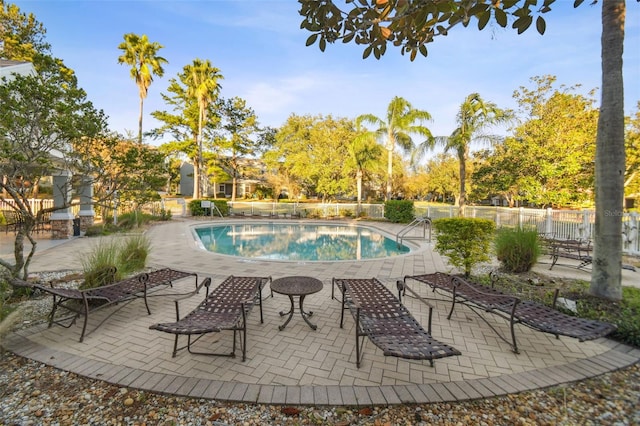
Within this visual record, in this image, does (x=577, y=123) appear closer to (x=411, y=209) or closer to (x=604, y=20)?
(x=411, y=209)

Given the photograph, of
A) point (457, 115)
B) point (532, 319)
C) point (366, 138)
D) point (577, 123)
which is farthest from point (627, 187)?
point (532, 319)

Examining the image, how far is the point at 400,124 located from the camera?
688 inches

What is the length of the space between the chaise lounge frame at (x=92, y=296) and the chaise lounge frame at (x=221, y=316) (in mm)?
1006

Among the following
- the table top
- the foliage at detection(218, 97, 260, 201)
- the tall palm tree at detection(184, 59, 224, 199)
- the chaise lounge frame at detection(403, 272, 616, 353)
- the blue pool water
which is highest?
the tall palm tree at detection(184, 59, 224, 199)

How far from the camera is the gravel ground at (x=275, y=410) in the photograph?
6.46ft

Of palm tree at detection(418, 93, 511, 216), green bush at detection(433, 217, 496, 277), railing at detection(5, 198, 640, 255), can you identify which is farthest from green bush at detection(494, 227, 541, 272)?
palm tree at detection(418, 93, 511, 216)

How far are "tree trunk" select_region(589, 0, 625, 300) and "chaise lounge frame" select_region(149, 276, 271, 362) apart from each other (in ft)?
15.5

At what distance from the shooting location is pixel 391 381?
7.91ft

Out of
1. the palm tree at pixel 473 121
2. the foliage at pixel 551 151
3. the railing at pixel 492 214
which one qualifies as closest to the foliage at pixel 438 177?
the foliage at pixel 551 151

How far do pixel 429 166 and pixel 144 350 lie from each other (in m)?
40.1

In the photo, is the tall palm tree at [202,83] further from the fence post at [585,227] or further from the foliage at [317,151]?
the fence post at [585,227]

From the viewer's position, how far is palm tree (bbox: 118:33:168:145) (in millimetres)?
21719

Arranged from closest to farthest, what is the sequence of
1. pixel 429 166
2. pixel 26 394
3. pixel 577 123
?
pixel 26 394, pixel 577 123, pixel 429 166

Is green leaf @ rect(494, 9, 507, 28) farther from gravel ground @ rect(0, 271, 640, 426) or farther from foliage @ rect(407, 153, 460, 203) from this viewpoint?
foliage @ rect(407, 153, 460, 203)
